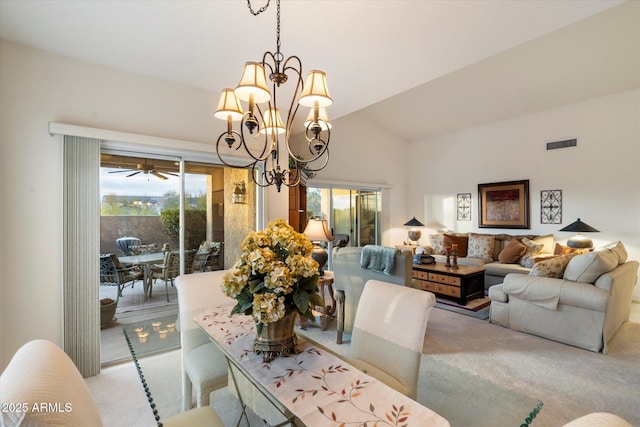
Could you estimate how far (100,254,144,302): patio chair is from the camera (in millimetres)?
2797

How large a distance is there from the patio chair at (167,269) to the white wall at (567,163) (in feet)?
18.6

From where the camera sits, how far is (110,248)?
9.34ft

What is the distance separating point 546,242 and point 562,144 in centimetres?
175

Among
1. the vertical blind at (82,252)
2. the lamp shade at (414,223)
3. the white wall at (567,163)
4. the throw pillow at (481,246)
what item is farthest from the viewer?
the lamp shade at (414,223)

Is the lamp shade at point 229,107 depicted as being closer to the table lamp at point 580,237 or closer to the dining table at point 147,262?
the dining table at point 147,262

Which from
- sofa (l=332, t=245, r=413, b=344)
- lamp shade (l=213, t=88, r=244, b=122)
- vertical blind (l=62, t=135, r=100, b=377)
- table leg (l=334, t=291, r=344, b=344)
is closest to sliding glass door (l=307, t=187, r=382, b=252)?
sofa (l=332, t=245, r=413, b=344)

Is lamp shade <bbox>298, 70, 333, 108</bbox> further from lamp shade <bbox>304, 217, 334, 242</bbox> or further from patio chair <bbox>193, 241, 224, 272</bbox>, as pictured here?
patio chair <bbox>193, 241, 224, 272</bbox>

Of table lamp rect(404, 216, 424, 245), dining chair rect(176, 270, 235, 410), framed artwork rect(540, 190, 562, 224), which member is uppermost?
framed artwork rect(540, 190, 562, 224)

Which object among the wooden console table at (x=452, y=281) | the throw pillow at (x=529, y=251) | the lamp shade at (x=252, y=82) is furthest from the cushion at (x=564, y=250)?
the lamp shade at (x=252, y=82)

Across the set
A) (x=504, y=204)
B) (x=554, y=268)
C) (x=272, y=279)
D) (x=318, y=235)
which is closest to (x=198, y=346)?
(x=272, y=279)

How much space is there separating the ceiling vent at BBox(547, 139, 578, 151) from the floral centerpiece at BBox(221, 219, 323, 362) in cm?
596

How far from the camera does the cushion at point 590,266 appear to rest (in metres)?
2.95

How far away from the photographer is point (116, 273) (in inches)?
114

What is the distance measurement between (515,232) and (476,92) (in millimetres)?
2750
